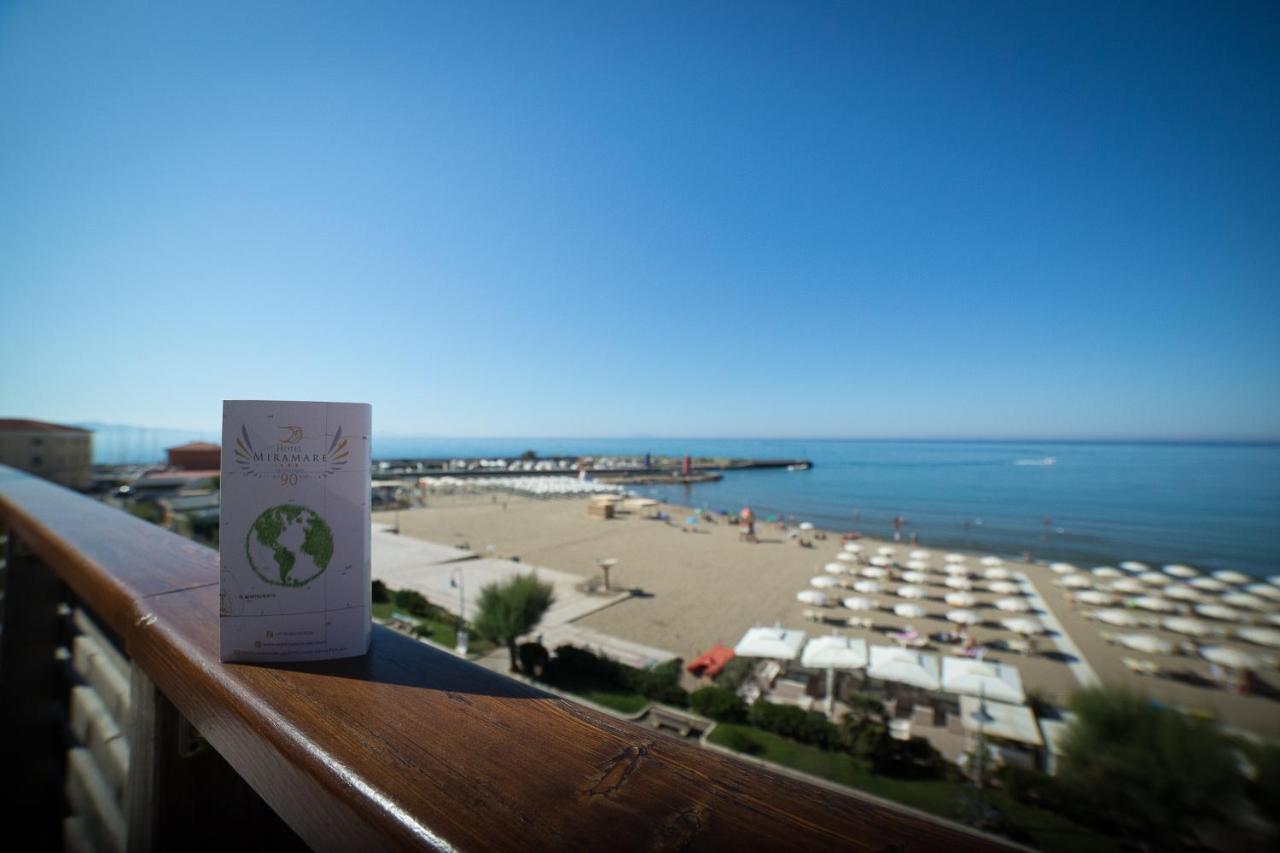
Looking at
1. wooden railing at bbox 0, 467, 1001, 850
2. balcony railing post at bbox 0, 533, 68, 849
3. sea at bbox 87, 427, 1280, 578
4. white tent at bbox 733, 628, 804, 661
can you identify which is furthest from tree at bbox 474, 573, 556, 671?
sea at bbox 87, 427, 1280, 578

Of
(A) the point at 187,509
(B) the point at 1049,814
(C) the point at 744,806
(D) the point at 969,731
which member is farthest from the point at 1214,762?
(A) the point at 187,509

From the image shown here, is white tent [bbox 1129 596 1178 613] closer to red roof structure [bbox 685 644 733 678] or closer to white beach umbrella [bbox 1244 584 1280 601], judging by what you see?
white beach umbrella [bbox 1244 584 1280 601]

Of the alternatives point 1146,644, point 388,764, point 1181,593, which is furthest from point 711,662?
point 1181,593

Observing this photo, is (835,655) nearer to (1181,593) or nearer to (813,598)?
(813,598)

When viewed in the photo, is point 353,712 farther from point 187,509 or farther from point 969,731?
point 187,509

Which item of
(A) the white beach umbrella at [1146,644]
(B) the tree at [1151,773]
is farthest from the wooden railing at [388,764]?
(A) the white beach umbrella at [1146,644]

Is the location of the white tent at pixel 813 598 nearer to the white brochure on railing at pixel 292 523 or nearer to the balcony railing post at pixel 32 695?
the balcony railing post at pixel 32 695

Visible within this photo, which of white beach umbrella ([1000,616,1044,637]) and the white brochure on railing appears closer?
the white brochure on railing

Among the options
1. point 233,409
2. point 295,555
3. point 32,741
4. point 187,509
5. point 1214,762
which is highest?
point 233,409
